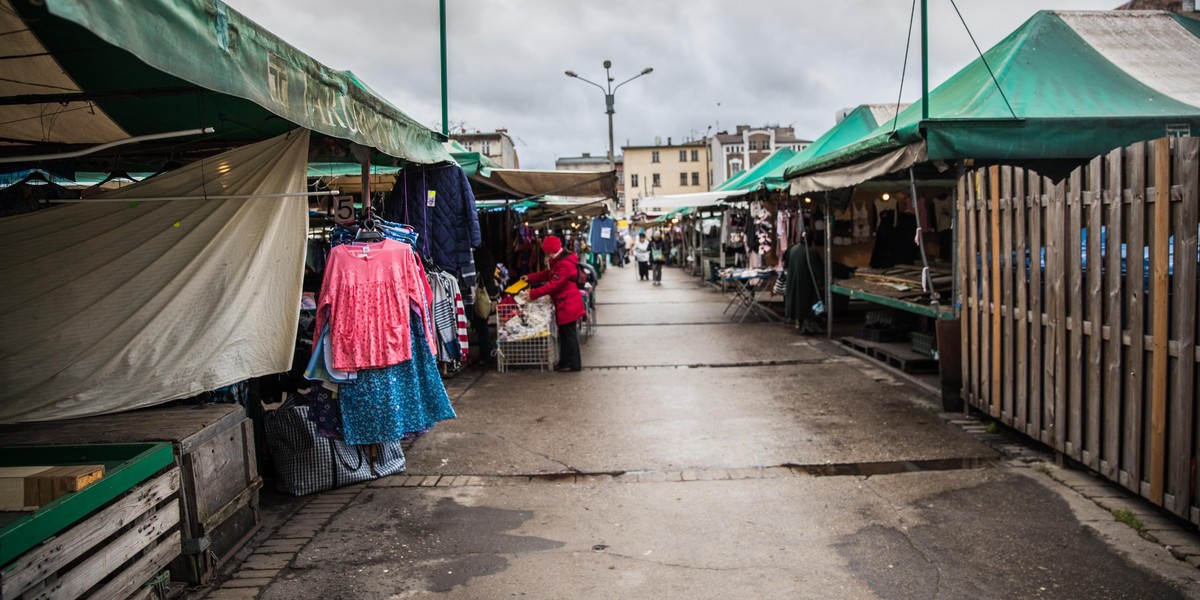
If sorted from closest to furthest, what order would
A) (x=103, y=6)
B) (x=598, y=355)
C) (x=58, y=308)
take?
(x=103, y=6) → (x=58, y=308) → (x=598, y=355)

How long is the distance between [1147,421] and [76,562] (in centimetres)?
546

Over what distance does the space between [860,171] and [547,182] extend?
3.79m

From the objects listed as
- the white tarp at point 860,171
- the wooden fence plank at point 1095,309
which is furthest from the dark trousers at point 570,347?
the wooden fence plank at point 1095,309

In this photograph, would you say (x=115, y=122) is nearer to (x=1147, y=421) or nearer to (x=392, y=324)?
(x=392, y=324)

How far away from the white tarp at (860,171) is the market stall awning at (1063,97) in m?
0.06

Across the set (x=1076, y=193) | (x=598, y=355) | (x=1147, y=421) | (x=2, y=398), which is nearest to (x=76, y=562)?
(x=2, y=398)

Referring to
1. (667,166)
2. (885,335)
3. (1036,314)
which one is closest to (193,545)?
(1036,314)

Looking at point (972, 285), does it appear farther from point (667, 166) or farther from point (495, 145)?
point (667, 166)

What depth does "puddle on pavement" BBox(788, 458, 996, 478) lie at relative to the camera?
569cm

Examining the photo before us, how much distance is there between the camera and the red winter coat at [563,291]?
33.3 feet

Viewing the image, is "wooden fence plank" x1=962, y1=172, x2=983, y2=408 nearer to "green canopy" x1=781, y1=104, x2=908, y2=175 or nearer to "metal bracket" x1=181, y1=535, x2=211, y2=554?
"metal bracket" x1=181, y1=535, x2=211, y2=554

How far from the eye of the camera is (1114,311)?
477cm

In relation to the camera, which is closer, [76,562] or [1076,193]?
[76,562]

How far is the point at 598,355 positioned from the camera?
11.7 meters
